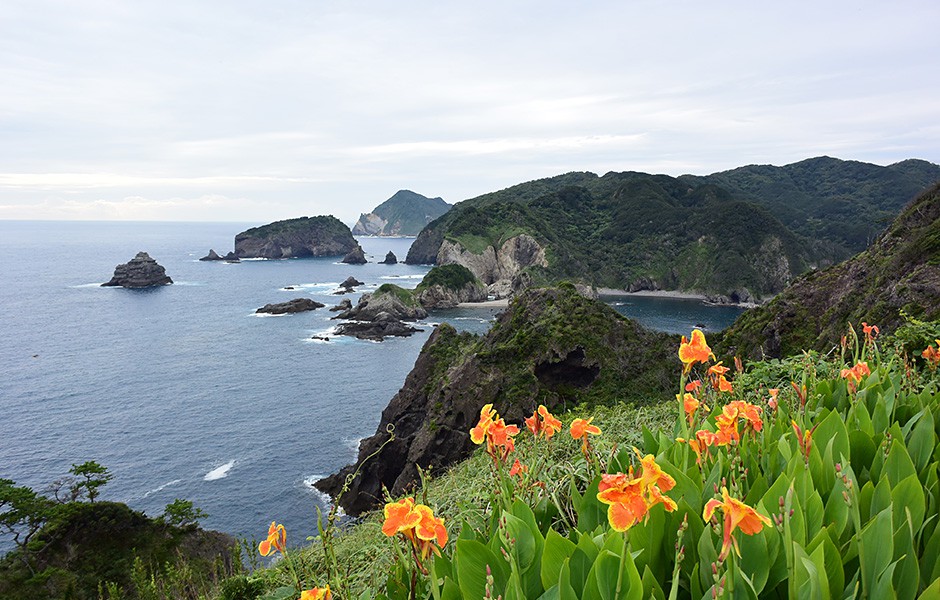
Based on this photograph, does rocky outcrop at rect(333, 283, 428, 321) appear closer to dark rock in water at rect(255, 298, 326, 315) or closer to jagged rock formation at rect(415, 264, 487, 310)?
dark rock in water at rect(255, 298, 326, 315)

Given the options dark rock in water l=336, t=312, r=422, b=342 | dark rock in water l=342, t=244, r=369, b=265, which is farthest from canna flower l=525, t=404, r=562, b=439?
dark rock in water l=342, t=244, r=369, b=265

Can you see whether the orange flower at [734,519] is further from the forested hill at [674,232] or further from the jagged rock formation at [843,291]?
the forested hill at [674,232]

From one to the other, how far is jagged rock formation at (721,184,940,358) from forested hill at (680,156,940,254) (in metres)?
101

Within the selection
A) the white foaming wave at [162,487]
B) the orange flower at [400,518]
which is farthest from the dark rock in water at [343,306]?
the orange flower at [400,518]

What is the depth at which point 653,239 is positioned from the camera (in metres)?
109

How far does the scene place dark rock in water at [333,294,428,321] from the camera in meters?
67.0

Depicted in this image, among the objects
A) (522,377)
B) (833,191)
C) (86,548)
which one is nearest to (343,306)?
(522,377)

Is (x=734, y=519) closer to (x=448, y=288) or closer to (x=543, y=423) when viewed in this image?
(x=543, y=423)

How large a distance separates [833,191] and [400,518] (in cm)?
18020

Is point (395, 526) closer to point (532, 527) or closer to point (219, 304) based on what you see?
point (532, 527)

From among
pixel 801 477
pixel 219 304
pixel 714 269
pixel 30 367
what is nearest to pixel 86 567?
pixel 801 477

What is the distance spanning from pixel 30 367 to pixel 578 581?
60.2 metres

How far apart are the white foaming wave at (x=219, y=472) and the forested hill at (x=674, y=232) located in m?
68.7

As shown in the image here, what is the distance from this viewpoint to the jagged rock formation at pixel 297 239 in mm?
141375
